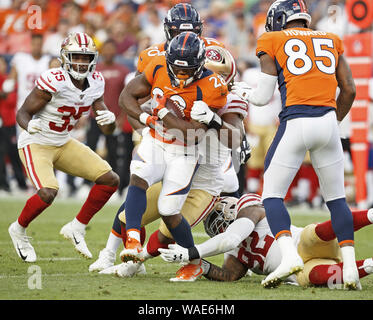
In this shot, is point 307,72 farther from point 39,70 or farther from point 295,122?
point 39,70

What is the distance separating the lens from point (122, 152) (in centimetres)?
1130

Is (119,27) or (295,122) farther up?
(119,27)

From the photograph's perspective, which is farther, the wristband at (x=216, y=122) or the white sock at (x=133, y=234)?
the wristband at (x=216, y=122)

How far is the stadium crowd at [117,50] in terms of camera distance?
10.6 metres

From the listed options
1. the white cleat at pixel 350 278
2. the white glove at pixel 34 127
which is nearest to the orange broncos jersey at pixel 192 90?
the white glove at pixel 34 127

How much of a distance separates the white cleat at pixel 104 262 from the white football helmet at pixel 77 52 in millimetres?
1627

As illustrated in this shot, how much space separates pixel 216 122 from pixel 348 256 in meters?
1.27

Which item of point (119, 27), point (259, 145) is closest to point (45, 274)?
point (259, 145)

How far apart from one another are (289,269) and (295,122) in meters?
0.95

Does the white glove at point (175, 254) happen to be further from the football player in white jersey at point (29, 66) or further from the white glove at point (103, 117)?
the football player in white jersey at point (29, 66)

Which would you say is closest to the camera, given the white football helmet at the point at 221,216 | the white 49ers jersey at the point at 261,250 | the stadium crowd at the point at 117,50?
the white 49ers jersey at the point at 261,250

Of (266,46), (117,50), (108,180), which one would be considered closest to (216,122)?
(266,46)

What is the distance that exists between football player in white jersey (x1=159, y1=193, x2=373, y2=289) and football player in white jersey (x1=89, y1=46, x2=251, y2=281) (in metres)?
0.23

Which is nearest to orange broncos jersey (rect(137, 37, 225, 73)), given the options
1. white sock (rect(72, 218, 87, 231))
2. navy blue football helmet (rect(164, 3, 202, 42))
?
navy blue football helmet (rect(164, 3, 202, 42))
